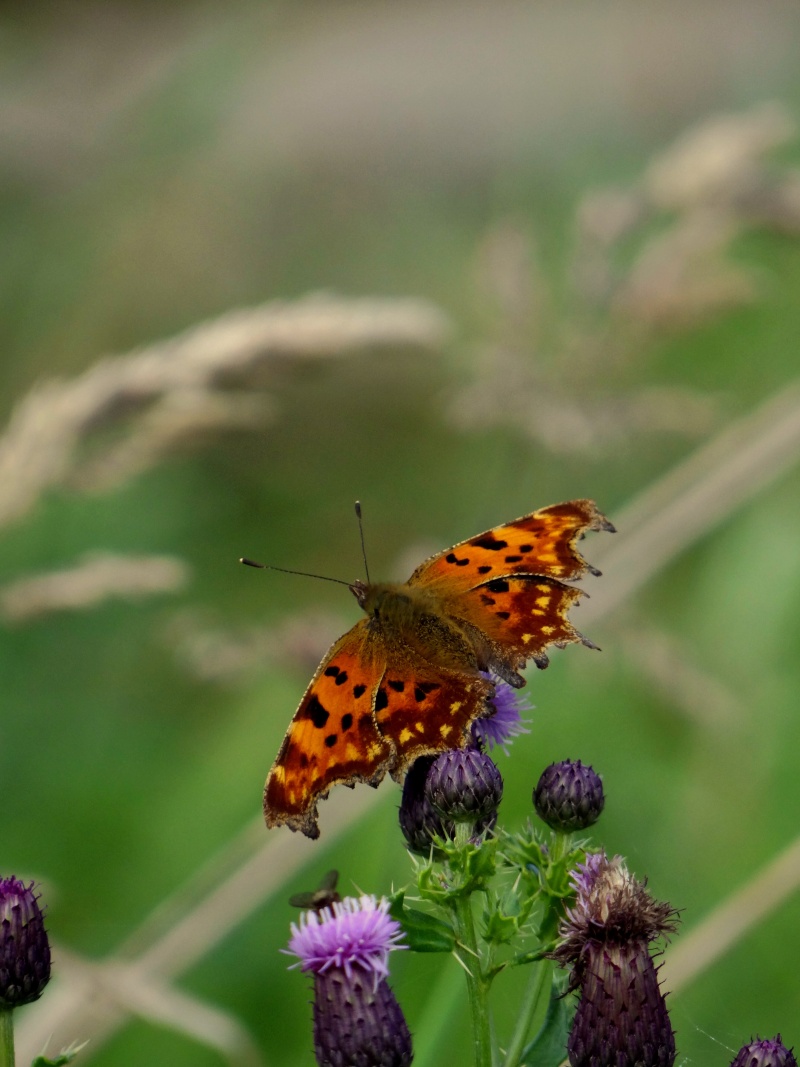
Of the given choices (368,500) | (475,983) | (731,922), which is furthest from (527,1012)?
(368,500)

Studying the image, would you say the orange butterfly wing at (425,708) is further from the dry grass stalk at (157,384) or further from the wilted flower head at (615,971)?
the dry grass stalk at (157,384)

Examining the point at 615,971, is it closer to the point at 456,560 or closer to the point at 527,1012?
the point at 527,1012

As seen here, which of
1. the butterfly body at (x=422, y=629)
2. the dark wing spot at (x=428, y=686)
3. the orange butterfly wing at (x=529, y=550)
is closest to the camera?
the dark wing spot at (x=428, y=686)

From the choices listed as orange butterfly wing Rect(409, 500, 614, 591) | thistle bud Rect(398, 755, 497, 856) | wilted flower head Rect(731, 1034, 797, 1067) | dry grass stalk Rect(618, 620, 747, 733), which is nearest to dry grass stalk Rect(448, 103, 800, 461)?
dry grass stalk Rect(618, 620, 747, 733)

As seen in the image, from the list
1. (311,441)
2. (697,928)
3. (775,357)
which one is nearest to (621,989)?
(697,928)

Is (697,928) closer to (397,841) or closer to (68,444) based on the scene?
(397,841)

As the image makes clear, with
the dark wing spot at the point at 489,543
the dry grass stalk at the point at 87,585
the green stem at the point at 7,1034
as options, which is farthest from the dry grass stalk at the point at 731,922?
the dry grass stalk at the point at 87,585
